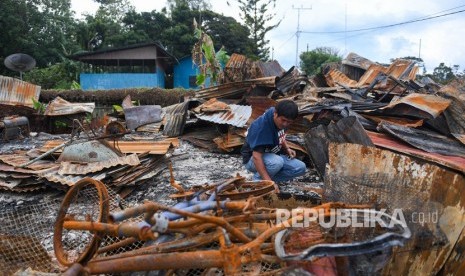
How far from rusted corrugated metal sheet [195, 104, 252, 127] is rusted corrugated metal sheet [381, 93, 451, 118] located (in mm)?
2424

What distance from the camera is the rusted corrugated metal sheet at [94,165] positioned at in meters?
4.54

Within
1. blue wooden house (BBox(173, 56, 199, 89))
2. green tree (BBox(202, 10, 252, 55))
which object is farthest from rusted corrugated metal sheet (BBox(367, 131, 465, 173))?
green tree (BBox(202, 10, 252, 55))

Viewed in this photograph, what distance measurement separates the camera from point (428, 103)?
4840 mm

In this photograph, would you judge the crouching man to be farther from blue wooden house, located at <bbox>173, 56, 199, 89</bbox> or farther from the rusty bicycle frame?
blue wooden house, located at <bbox>173, 56, 199, 89</bbox>

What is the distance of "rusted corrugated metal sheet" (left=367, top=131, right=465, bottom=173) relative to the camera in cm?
309

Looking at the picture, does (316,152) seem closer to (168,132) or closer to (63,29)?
(168,132)

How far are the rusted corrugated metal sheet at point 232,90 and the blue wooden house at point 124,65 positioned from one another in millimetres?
13928

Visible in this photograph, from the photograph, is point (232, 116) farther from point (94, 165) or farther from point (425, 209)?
point (425, 209)

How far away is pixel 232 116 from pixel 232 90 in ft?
5.87

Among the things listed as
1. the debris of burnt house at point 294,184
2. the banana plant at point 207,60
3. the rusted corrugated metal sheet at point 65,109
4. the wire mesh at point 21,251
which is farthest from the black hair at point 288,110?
the rusted corrugated metal sheet at point 65,109

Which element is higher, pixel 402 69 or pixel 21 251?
pixel 402 69

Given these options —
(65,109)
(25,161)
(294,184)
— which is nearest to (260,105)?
(294,184)

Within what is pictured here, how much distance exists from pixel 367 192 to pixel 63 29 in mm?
30156

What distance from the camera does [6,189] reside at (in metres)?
4.55
